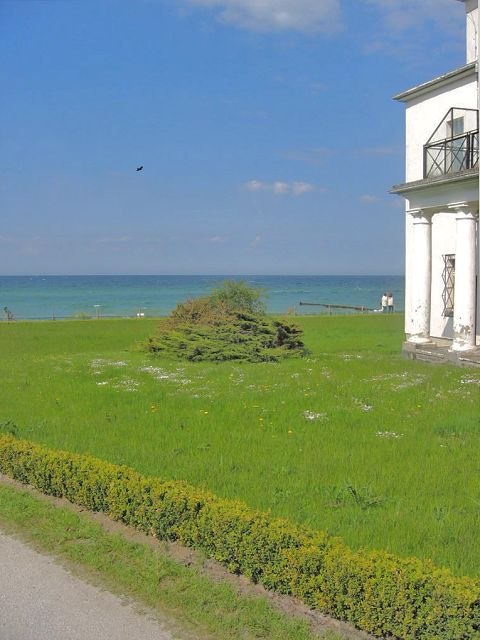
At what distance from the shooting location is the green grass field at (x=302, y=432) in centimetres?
717

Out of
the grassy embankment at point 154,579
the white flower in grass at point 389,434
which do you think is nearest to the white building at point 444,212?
the white flower in grass at point 389,434

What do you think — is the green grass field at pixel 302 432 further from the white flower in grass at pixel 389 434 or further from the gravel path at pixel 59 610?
the gravel path at pixel 59 610

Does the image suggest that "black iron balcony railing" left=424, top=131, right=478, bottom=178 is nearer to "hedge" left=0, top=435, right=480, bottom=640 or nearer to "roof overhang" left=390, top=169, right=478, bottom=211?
"roof overhang" left=390, top=169, right=478, bottom=211

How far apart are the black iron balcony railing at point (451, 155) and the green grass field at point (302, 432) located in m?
5.77

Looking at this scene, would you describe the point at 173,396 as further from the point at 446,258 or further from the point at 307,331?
the point at 307,331

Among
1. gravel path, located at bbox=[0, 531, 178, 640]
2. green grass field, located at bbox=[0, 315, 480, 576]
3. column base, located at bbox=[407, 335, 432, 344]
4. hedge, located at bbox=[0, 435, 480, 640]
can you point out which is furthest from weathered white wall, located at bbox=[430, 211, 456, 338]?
gravel path, located at bbox=[0, 531, 178, 640]

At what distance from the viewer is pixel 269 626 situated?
528 centimetres

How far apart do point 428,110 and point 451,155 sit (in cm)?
293

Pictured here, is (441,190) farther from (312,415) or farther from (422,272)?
(312,415)

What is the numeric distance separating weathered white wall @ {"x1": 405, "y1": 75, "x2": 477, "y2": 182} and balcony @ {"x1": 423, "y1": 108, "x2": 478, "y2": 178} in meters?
0.40

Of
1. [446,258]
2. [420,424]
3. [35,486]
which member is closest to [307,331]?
[446,258]

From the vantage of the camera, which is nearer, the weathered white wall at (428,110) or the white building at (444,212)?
the white building at (444,212)

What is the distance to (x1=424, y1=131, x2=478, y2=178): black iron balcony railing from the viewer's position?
59.2 feet

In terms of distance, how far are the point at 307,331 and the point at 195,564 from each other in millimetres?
29038
